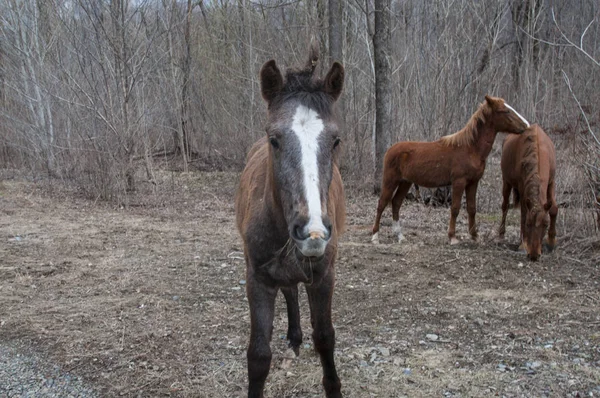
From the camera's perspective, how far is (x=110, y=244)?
280 inches

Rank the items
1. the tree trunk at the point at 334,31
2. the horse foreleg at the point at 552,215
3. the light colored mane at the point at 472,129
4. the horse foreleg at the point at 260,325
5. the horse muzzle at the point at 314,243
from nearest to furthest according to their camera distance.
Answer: the horse muzzle at the point at 314,243 → the horse foreleg at the point at 260,325 → the horse foreleg at the point at 552,215 → the light colored mane at the point at 472,129 → the tree trunk at the point at 334,31

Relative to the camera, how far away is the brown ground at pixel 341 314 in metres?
3.53

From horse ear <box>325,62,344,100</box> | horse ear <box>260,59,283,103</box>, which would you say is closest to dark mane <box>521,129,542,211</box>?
horse ear <box>325,62,344,100</box>

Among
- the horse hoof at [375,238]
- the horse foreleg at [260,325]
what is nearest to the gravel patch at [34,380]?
the horse foreleg at [260,325]

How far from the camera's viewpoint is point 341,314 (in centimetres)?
467

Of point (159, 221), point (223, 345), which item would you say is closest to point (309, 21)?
point (159, 221)

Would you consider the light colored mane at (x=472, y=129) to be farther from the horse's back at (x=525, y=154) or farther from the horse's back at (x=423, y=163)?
the horse's back at (x=525, y=154)

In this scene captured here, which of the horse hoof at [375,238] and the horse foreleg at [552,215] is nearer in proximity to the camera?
the horse foreleg at [552,215]

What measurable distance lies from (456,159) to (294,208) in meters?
5.39

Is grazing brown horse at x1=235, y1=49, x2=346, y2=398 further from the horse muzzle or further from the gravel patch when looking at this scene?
the gravel patch

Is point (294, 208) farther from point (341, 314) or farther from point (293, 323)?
point (341, 314)

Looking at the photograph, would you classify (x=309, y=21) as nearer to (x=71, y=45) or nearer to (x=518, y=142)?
(x=71, y=45)

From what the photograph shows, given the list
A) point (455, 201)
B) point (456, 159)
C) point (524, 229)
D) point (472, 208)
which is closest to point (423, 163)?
point (456, 159)

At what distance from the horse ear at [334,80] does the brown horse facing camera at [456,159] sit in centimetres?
466
